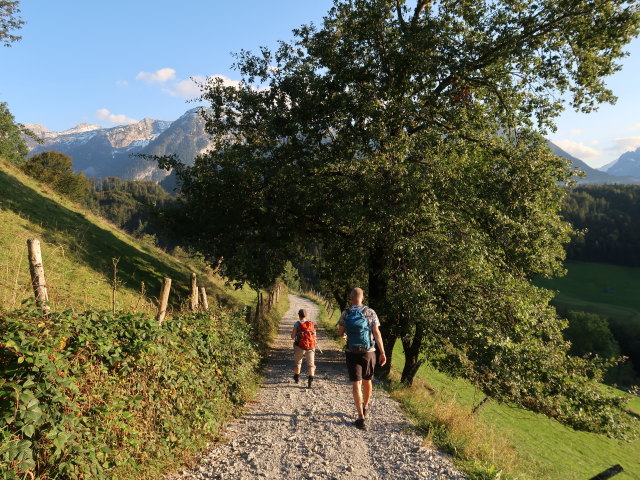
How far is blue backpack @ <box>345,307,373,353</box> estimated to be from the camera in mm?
7516

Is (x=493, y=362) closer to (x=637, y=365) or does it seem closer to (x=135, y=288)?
(x=135, y=288)

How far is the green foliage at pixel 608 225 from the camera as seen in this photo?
127312mm

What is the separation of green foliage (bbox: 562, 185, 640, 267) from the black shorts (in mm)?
133528

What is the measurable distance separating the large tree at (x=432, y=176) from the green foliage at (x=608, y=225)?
12422cm

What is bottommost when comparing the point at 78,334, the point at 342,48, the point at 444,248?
the point at 78,334

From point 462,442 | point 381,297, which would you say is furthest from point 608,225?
point 462,442

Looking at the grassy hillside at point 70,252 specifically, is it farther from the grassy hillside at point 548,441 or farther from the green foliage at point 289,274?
the grassy hillside at point 548,441

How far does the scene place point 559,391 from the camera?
34.2 feet

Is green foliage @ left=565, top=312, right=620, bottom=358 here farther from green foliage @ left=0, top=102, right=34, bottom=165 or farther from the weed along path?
green foliage @ left=0, top=102, right=34, bottom=165

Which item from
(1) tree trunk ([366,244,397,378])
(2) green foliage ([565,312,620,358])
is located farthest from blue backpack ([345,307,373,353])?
(2) green foliage ([565,312,620,358])

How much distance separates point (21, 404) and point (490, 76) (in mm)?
16303

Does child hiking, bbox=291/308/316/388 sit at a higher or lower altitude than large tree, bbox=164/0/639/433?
lower

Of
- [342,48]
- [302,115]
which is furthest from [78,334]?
[342,48]

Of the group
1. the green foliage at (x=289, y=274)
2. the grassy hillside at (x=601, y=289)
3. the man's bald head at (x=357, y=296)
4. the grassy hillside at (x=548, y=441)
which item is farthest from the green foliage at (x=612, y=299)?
the man's bald head at (x=357, y=296)
